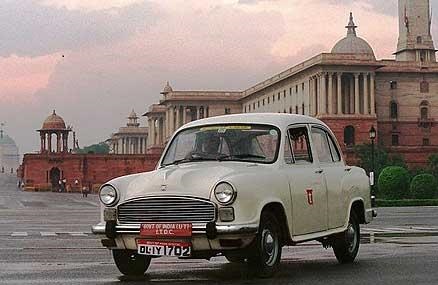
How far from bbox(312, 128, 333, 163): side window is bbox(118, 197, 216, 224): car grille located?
2.69 metres

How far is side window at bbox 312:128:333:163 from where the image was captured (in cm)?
1183

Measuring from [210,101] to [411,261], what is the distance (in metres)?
128

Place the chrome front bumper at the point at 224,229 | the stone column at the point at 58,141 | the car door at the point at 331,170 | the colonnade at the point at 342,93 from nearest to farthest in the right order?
the chrome front bumper at the point at 224,229 → the car door at the point at 331,170 → the colonnade at the point at 342,93 → the stone column at the point at 58,141

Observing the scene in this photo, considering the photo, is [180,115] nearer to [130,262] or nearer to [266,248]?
[130,262]

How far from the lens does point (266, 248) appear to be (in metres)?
10.1

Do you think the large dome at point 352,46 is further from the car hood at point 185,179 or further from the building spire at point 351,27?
the car hood at point 185,179

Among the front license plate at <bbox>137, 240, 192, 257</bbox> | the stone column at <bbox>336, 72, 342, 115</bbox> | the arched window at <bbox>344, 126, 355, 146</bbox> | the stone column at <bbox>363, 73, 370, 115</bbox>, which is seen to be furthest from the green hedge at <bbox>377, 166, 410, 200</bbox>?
the stone column at <bbox>363, 73, 370, 115</bbox>

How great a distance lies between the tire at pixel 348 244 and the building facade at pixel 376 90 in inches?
3452

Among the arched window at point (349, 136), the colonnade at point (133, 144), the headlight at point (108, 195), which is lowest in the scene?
the headlight at point (108, 195)

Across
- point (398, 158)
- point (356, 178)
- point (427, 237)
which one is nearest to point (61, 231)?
point (427, 237)

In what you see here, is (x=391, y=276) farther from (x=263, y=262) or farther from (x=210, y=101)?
(x=210, y=101)

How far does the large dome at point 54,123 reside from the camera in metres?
121

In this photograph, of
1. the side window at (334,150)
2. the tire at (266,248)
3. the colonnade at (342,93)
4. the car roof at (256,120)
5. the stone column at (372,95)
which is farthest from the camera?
the stone column at (372,95)

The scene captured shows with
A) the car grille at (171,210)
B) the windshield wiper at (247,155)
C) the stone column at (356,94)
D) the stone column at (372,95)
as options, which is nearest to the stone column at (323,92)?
the stone column at (356,94)
